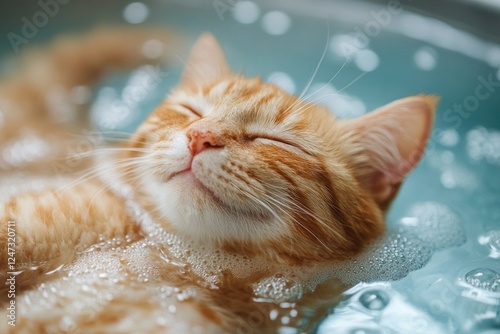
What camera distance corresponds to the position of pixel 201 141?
108cm

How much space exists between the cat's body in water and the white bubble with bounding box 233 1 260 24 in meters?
0.83

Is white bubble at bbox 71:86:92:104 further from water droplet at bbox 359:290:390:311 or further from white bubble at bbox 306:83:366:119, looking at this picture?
water droplet at bbox 359:290:390:311

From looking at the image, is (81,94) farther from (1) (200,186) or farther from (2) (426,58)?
(2) (426,58)

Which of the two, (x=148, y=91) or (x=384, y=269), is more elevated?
(x=148, y=91)

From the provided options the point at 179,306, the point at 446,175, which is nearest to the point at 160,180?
the point at 179,306

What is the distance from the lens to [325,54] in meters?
1.92

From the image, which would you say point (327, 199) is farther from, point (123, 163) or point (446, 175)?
point (446, 175)

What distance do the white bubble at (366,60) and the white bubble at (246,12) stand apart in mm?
432

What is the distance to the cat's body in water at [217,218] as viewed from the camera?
3.56 ft

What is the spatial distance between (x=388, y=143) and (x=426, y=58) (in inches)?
32.0

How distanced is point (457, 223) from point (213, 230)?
677mm

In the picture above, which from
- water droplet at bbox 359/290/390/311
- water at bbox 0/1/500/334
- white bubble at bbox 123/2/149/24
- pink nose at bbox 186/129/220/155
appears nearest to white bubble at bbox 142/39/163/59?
water at bbox 0/1/500/334

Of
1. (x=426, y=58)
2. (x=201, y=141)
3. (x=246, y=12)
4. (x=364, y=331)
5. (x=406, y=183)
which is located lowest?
(x=364, y=331)

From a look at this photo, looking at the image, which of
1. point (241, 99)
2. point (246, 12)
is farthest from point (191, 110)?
point (246, 12)
